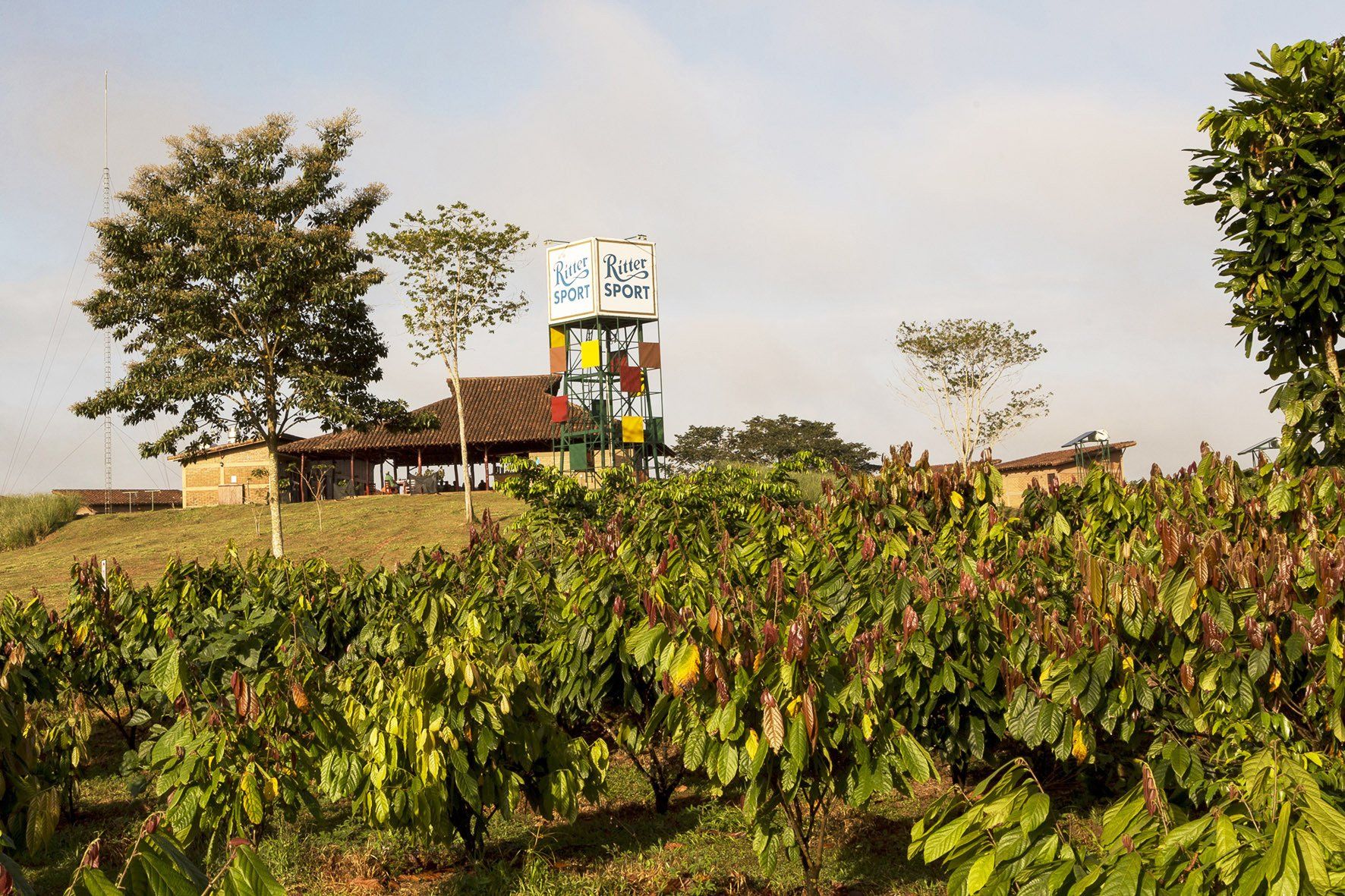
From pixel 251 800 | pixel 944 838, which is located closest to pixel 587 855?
pixel 251 800

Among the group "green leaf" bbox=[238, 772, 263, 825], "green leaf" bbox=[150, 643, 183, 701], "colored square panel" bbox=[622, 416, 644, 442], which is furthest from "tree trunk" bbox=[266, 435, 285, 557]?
"green leaf" bbox=[238, 772, 263, 825]

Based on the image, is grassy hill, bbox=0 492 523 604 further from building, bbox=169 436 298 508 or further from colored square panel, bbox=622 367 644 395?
colored square panel, bbox=622 367 644 395

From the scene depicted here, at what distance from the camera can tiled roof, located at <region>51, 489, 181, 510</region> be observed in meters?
43.4

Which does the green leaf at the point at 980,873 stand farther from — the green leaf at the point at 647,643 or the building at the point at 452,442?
the building at the point at 452,442

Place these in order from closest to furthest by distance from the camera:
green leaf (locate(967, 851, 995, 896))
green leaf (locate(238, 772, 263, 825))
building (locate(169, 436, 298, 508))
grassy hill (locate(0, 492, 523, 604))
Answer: green leaf (locate(967, 851, 995, 896)) < green leaf (locate(238, 772, 263, 825)) < grassy hill (locate(0, 492, 523, 604)) < building (locate(169, 436, 298, 508))

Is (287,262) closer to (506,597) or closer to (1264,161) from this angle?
(506,597)

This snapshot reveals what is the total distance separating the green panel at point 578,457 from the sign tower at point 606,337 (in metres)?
0.02

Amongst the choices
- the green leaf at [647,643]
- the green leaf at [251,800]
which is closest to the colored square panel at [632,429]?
the green leaf at [251,800]

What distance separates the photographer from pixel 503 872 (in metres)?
5.55

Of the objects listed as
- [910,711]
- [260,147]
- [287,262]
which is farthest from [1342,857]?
[260,147]

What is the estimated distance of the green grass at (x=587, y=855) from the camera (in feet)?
18.0

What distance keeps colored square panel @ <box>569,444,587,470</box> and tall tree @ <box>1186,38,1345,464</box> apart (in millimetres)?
27791

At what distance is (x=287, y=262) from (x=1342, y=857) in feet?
82.6

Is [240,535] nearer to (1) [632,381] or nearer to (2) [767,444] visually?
(1) [632,381]
